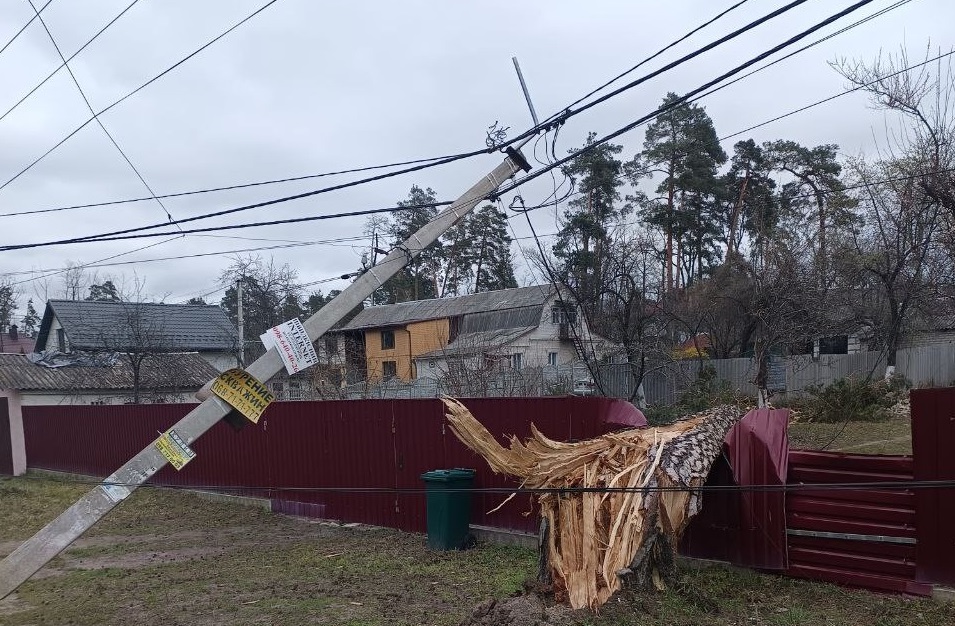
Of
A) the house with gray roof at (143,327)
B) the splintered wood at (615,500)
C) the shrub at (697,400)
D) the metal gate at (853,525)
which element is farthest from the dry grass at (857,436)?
the house with gray roof at (143,327)

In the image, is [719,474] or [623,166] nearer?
[719,474]

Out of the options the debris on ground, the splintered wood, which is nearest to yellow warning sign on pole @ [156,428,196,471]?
the splintered wood

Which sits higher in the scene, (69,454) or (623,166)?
(623,166)

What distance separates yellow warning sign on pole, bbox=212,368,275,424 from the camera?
8898 millimetres

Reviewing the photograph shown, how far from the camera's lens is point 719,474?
28.6 feet

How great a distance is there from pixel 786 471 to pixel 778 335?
1416cm

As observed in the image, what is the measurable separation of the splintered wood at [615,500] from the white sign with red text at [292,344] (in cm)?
249

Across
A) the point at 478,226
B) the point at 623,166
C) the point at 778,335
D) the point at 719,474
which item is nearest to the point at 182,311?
the point at 478,226

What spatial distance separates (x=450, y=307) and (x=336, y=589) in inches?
1496

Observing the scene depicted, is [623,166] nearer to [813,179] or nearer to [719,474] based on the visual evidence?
[813,179]

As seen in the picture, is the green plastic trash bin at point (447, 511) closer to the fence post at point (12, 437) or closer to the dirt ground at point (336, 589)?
the dirt ground at point (336, 589)

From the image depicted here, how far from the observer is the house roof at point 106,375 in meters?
26.1

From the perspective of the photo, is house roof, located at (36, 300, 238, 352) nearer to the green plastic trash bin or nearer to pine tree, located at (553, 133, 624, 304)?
pine tree, located at (553, 133, 624, 304)

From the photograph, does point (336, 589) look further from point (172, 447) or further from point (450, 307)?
point (450, 307)
